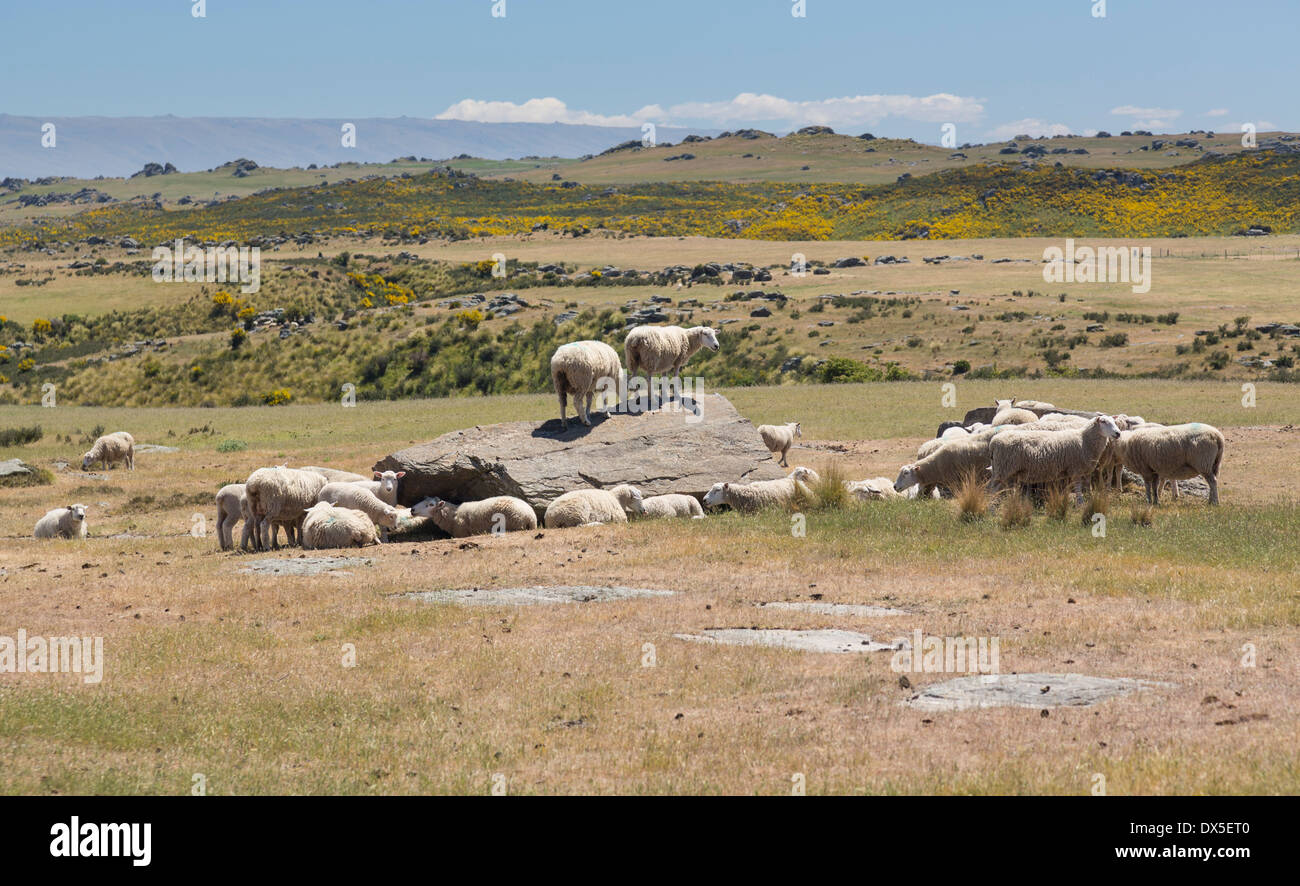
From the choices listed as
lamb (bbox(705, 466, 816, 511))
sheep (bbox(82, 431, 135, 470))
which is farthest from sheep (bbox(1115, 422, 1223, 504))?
sheep (bbox(82, 431, 135, 470))

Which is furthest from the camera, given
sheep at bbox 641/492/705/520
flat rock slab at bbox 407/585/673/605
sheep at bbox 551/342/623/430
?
sheep at bbox 551/342/623/430

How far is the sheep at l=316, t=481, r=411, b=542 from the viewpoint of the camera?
70.9 ft

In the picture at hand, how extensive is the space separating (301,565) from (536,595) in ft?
14.9

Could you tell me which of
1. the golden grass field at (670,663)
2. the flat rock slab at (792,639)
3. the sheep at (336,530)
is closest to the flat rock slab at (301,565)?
the golden grass field at (670,663)

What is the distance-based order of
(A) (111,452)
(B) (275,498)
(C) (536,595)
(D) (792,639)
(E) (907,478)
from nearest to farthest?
(D) (792,639) → (C) (536,595) → (B) (275,498) → (E) (907,478) → (A) (111,452)

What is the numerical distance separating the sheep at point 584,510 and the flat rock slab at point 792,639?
8629mm

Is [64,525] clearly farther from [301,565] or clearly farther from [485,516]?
[301,565]

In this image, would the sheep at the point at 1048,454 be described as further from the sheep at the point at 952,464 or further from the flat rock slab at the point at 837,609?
the flat rock slab at the point at 837,609

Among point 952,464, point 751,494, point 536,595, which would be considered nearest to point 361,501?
point 751,494

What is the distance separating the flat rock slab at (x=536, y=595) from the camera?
13711 mm

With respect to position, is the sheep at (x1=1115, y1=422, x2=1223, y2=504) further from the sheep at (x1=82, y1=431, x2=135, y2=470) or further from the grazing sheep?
the sheep at (x1=82, y1=431, x2=135, y2=470)

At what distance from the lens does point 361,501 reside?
21.6 meters

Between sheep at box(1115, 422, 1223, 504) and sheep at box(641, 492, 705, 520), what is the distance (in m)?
7.23
